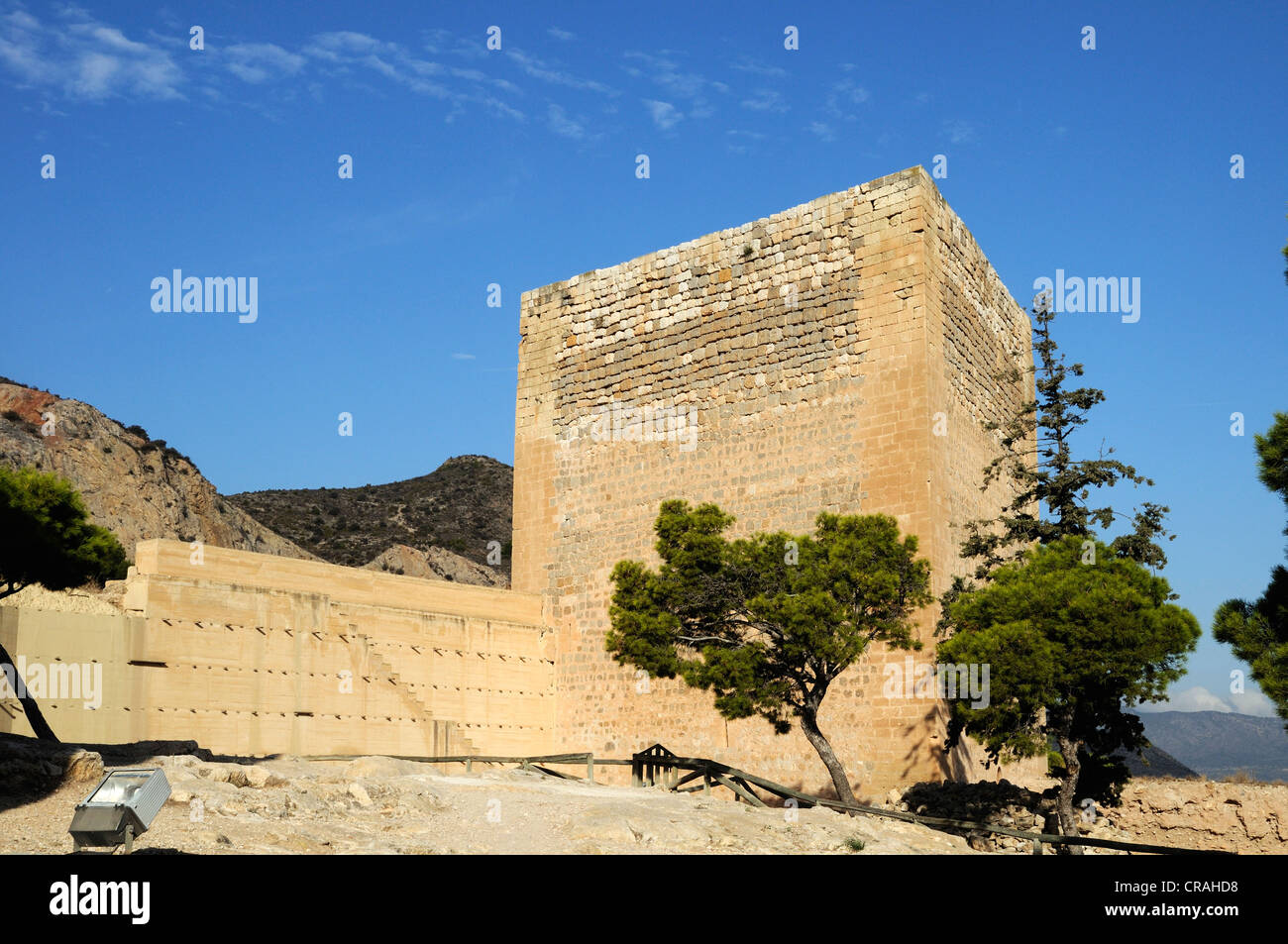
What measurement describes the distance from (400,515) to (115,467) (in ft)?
59.0

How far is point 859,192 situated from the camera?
785 inches

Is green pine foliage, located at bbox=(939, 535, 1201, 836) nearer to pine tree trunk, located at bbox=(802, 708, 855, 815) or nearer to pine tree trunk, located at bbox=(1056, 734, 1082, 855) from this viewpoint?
pine tree trunk, located at bbox=(1056, 734, 1082, 855)

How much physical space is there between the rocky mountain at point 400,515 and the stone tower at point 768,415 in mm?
25598

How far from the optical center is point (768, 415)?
20.4 meters

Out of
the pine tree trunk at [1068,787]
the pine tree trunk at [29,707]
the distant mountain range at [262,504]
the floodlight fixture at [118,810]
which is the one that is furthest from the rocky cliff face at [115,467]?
the floodlight fixture at [118,810]

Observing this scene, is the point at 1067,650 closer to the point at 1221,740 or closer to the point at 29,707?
the point at 29,707

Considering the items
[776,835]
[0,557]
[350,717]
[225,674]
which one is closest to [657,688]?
[350,717]

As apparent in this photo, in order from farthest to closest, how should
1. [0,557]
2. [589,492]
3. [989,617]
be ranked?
[589,492] → [0,557] → [989,617]

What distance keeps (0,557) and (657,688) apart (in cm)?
1065

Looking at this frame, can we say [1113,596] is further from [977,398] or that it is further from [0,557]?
[0,557]

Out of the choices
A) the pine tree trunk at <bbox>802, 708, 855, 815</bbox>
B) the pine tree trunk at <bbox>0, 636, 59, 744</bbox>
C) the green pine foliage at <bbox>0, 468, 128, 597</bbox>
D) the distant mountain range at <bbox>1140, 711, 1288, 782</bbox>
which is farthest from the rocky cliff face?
the distant mountain range at <bbox>1140, 711, 1288, 782</bbox>

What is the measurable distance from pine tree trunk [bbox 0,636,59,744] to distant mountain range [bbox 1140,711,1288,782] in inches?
6019

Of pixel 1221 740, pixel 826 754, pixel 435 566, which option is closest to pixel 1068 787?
pixel 826 754

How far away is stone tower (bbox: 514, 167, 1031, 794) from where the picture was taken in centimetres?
1864
